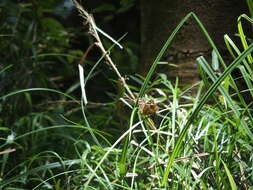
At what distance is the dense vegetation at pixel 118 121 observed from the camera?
0.72 metres

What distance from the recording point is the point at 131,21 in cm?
354

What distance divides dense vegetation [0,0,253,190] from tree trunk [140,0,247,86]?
0.16 feet

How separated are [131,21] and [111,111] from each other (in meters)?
2.14

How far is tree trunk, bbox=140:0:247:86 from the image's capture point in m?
1.09

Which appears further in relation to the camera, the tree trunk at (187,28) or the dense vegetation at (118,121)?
the tree trunk at (187,28)

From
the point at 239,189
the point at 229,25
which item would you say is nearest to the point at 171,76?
the point at 229,25

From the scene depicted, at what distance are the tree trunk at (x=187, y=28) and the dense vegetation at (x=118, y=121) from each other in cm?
5

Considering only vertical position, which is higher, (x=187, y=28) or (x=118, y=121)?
(x=187, y=28)

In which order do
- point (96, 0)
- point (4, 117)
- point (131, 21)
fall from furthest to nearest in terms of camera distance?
point (131, 21)
point (96, 0)
point (4, 117)

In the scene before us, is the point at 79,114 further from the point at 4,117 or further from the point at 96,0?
the point at 96,0

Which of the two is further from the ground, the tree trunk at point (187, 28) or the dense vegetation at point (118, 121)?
the tree trunk at point (187, 28)

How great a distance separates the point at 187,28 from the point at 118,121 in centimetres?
56

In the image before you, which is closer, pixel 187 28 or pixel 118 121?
pixel 187 28

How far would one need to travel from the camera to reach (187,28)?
3.73ft
